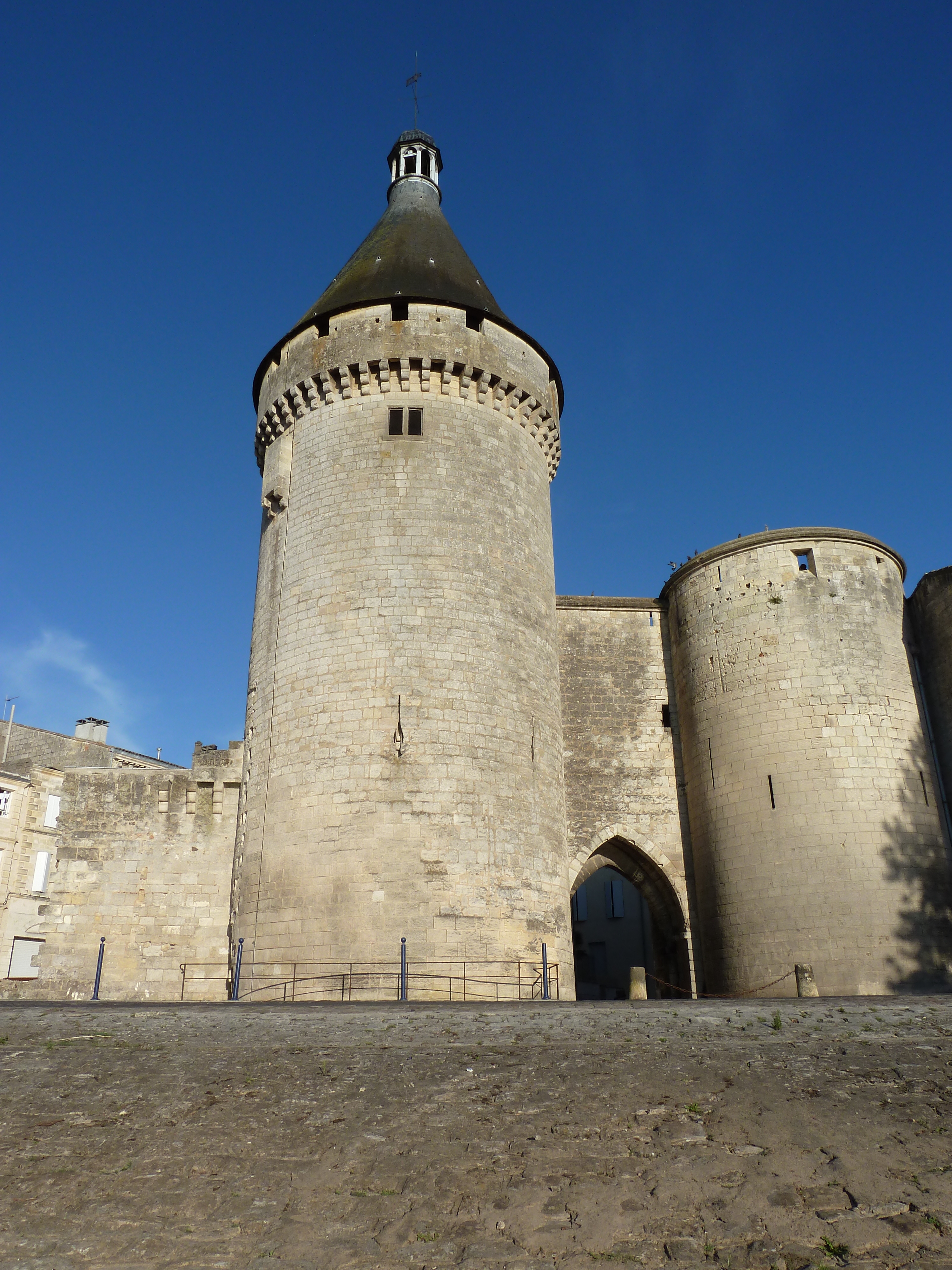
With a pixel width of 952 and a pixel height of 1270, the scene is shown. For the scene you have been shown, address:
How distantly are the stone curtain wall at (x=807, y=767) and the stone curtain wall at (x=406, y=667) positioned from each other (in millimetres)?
3103

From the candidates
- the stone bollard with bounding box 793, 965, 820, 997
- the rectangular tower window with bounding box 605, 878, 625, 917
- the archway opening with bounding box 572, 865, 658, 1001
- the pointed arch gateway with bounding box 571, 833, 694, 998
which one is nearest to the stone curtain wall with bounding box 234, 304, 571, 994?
the pointed arch gateway with bounding box 571, 833, 694, 998

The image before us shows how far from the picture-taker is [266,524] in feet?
55.9

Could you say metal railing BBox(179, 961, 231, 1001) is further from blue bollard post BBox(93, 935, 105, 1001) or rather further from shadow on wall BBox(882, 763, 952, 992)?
shadow on wall BBox(882, 763, 952, 992)

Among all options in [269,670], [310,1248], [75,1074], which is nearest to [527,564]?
[269,670]

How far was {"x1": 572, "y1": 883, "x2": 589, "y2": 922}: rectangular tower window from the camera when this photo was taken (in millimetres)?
29578

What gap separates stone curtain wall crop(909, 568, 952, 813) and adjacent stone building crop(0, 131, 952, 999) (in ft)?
0.19

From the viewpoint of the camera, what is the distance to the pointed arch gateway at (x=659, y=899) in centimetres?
1712

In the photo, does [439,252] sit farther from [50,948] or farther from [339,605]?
[50,948]

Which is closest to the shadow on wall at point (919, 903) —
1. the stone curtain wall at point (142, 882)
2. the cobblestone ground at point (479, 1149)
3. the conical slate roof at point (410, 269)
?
the cobblestone ground at point (479, 1149)

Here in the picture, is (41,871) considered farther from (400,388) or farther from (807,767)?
(807,767)

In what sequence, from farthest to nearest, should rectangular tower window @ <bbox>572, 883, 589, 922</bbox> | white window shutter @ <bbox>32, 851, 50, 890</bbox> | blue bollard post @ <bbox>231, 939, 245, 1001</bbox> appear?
1. rectangular tower window @ <bbox>572, 883, 589, 922</bbox>
2. white window shutter @ <bbox>32, 851, 50, 890</bbox>
3. blue bollard post @ <bbox>231, 939, 245, 1001</bbox>

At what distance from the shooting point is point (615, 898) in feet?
92.0

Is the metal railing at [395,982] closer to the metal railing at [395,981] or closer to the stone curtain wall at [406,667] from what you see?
the metal railing at [395,981]

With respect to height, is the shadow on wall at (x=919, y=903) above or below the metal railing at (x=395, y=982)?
above
